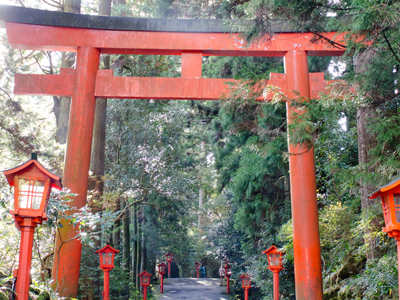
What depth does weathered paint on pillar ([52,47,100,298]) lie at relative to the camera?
19.3ft

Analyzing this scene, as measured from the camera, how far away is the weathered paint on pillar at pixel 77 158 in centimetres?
587

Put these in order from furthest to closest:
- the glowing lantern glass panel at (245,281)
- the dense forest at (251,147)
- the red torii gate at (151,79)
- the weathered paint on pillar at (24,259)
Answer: the glowing lantern glass panel at (245,281)
the red torii gate at (151,79)
the dense forest at (251,147)
the weathered paint on pillar at (24,259)

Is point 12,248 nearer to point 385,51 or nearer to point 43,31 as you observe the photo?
point 43,31

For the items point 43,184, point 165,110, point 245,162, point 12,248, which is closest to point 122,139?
point 165,110

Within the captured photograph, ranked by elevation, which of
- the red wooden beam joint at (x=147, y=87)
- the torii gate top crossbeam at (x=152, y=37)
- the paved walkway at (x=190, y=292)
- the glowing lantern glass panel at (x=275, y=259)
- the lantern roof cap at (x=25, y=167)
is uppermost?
the torii gate top crossbeam at (x=152, y=37)

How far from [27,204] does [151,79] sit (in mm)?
3441

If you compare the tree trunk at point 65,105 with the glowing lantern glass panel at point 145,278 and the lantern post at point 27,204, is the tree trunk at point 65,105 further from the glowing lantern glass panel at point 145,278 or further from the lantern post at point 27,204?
the glowing lantern glass panel at point 145,278

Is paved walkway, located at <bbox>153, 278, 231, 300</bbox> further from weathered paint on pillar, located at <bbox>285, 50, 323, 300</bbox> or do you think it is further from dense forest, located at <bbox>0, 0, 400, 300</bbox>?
weathered paint on pillar, located at <bbox>285, 50, 323, 300</bbox>

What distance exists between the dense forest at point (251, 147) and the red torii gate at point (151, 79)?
50cm

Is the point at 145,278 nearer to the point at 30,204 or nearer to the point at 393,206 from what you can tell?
the point at 30,204

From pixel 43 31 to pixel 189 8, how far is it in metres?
4.70

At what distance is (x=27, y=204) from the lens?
3.97 m

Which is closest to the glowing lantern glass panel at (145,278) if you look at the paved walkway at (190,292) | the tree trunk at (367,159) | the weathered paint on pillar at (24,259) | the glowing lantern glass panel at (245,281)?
the paved walkway at (190,292)

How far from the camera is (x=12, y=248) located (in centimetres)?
672
